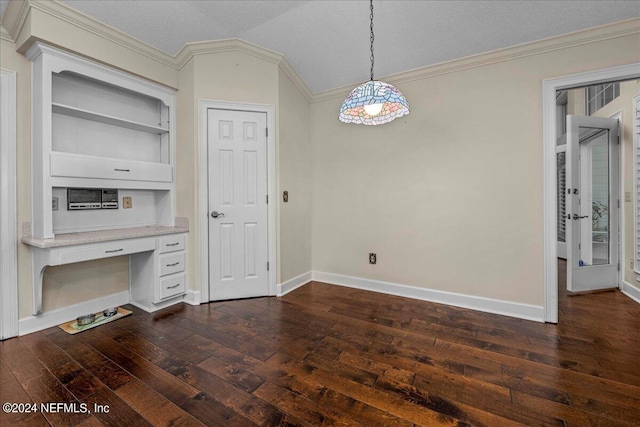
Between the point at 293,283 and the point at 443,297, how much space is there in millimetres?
1805

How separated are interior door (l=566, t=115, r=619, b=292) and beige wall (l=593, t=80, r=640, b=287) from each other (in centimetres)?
8

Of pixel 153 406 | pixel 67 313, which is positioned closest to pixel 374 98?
pixel 153 406

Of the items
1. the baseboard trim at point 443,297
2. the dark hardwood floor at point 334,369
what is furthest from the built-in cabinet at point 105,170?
the baseboard trim at point 443,297

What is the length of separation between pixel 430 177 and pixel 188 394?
296 centimetres

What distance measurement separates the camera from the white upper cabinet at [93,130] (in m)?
2.30

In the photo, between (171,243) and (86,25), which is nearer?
(86,25)

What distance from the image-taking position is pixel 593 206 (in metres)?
3.51

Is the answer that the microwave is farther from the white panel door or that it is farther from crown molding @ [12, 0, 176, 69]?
crown molding @ [12, 0, 176, 69]

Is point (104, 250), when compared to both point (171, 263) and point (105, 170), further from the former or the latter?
point (105, 170)

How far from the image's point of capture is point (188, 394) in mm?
1622

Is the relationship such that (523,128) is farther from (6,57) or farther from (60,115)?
(6,57)

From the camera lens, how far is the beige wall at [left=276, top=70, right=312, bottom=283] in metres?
3.37

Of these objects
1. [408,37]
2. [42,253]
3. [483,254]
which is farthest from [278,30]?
[483,254]

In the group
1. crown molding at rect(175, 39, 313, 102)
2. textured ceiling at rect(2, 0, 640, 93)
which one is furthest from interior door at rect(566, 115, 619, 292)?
crown molding at rect(175, 39, 313, 102)
